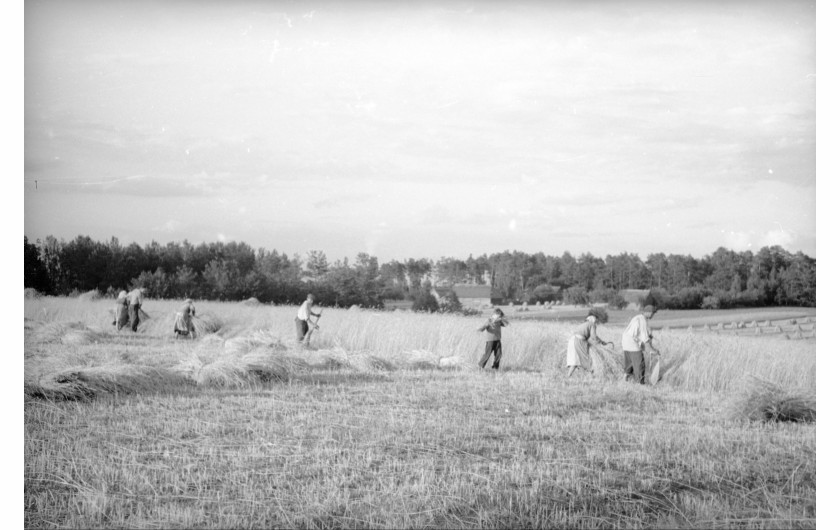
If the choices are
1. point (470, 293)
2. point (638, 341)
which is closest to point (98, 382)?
point (638, 341)

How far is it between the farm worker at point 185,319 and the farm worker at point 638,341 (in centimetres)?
1274

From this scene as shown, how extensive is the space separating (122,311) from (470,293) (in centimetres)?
1200

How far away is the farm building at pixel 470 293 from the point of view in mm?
23655

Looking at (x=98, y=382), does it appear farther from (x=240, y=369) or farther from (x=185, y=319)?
(x=185, y=319)

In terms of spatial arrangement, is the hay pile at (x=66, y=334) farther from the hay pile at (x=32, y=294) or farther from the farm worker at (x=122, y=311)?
the hay pile at (x=32, y=294)

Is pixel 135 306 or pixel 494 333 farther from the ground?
pixel 135 306

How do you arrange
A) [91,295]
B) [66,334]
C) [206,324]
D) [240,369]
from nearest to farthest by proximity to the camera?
[240,369] → [66,334] → [206,324] → [91,295]

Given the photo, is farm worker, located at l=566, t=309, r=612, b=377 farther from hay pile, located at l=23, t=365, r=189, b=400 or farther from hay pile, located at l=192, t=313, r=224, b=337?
hay pile, located at l=192, t=313, r=224, b=337

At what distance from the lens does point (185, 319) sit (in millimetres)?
20141

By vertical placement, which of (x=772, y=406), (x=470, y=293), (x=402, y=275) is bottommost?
(x=772, y=406)

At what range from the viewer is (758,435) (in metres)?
8.06

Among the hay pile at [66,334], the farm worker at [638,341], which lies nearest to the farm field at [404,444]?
the farm worker at [638,341]

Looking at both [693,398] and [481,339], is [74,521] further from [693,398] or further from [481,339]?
[481,339]
